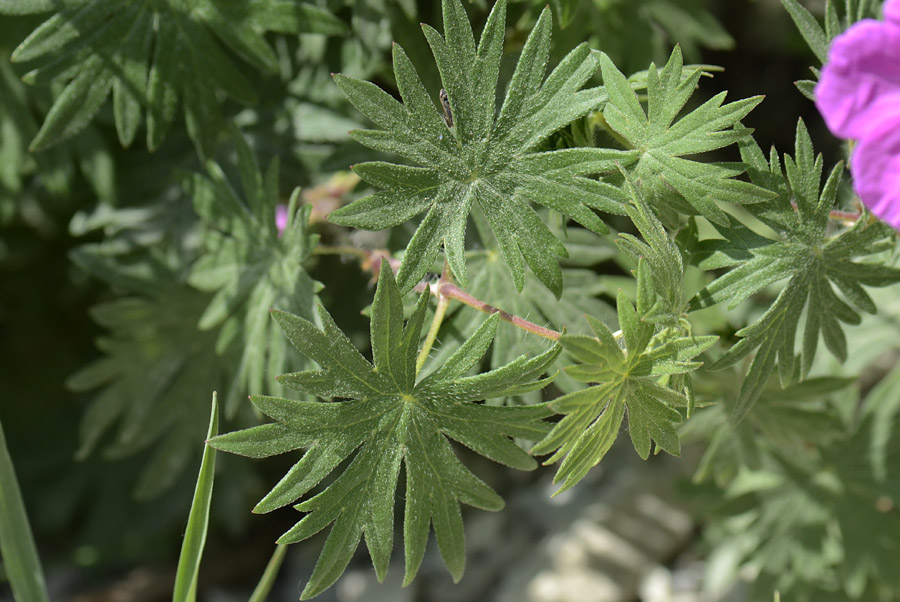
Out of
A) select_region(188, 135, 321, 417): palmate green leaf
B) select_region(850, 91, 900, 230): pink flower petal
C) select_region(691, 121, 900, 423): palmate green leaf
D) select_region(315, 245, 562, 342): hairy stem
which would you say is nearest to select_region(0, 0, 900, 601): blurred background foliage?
select_region(188, 135, 321, 417): palmate green leaf

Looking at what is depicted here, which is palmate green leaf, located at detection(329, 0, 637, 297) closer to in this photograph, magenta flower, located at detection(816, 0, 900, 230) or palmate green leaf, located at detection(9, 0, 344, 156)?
magenta flower, located at detection(816, 0, 900, 230)

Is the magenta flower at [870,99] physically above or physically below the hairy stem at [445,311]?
above

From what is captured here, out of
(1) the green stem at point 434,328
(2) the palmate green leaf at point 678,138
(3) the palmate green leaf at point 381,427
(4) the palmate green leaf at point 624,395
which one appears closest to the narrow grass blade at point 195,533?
(3) the palmate green leaf at point 381,427

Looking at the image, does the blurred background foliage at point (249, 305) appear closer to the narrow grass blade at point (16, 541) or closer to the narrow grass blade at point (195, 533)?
the narrow grass blade at point (195, 533)

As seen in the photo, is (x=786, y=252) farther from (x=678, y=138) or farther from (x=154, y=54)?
(x=154, y=54)

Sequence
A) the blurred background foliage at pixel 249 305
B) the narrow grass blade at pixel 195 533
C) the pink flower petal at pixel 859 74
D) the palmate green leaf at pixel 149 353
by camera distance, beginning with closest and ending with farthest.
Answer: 1. the pink flower petal at pixel 859 74
2. the narrow grass blade at pixel 195 533
3. the blurred background foliage at pixel 249 305
4. the palmate green leaf at pixel 149 353

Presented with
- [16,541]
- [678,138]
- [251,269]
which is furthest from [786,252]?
[16,541]
